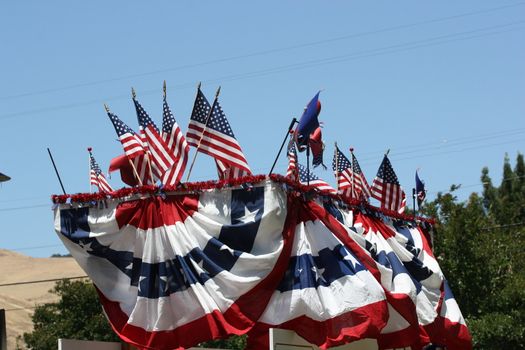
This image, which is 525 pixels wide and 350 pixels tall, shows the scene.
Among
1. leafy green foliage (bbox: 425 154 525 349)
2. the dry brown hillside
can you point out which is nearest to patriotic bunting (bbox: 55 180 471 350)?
leafy green foliage (bbox: 425 154 525 349)

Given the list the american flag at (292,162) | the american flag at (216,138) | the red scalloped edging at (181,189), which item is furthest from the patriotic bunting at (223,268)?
the american flag at (216,138)

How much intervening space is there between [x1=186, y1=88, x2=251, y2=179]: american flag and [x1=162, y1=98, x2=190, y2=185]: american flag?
0.52ft

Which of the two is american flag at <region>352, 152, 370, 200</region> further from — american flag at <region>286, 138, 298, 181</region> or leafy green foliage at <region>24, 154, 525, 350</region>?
leafy green foliage at <region>24, 154, 525, 350</region>

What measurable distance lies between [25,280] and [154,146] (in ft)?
319

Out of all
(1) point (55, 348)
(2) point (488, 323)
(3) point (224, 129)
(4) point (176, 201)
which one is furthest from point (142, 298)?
(1) point (55, 348)

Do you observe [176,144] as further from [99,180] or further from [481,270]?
[481,270]

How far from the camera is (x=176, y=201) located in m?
17.6

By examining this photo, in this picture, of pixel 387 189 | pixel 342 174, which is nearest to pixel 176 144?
pixel 342 174

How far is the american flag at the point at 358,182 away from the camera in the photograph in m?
21.8

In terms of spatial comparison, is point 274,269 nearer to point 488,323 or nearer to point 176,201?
point 176,201

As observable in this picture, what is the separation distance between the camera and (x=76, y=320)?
4941 centimetres

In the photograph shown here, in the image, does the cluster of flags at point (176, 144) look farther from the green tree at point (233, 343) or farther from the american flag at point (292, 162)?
the green tree at point (233, 343)

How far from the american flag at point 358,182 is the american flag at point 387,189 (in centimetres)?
68

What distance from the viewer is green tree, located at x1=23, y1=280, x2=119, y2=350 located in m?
47.6
